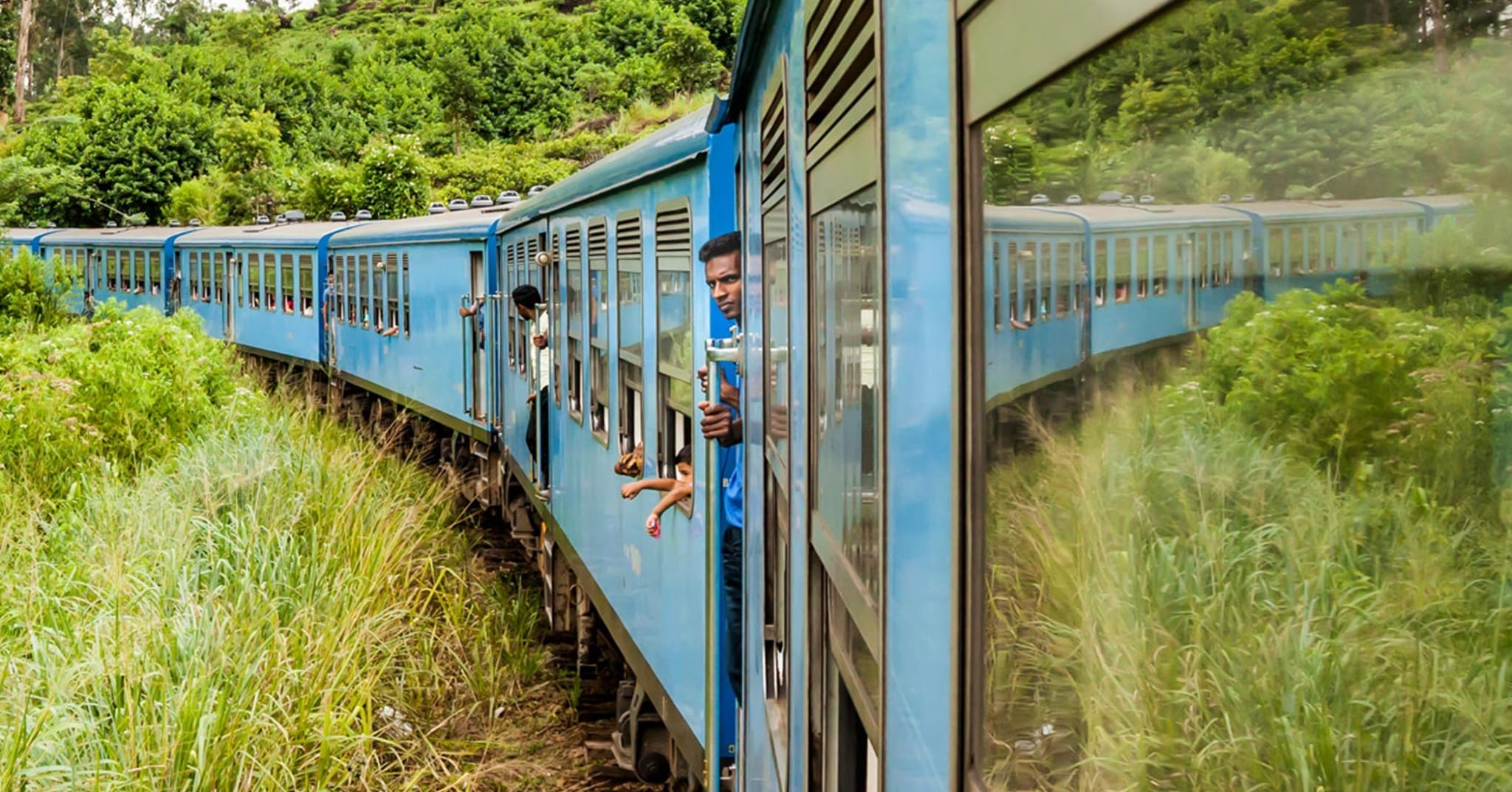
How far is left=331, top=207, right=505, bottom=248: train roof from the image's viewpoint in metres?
13.1

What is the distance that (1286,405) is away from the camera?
76 cm

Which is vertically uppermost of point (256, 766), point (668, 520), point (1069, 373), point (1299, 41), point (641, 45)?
point (641, 45)

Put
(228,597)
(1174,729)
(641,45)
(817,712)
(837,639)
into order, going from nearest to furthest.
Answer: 1. (1174,729)
2. (837,639)
3. (817,712)
4. (228,597)
5. (641,45)

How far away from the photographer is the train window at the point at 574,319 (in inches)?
286

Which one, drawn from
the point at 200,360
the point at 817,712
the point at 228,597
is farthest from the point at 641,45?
the point at 817,712

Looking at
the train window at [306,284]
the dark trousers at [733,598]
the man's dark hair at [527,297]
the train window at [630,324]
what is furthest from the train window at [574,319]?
the train window at [306,284]

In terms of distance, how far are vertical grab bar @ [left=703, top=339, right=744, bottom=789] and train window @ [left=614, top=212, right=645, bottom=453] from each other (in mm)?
1025

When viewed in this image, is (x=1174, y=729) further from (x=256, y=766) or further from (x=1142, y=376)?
(x=256, y=766)

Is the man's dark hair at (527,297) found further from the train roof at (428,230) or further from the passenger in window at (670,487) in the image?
the passenger in window at (670,487)

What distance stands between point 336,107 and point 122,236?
1139 inches

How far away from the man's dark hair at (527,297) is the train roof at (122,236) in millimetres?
17550

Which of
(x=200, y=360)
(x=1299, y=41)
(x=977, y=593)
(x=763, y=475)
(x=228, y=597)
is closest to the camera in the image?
(x=1299, y=41)

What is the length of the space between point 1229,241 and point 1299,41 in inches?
4.5

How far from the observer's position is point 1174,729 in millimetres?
918
